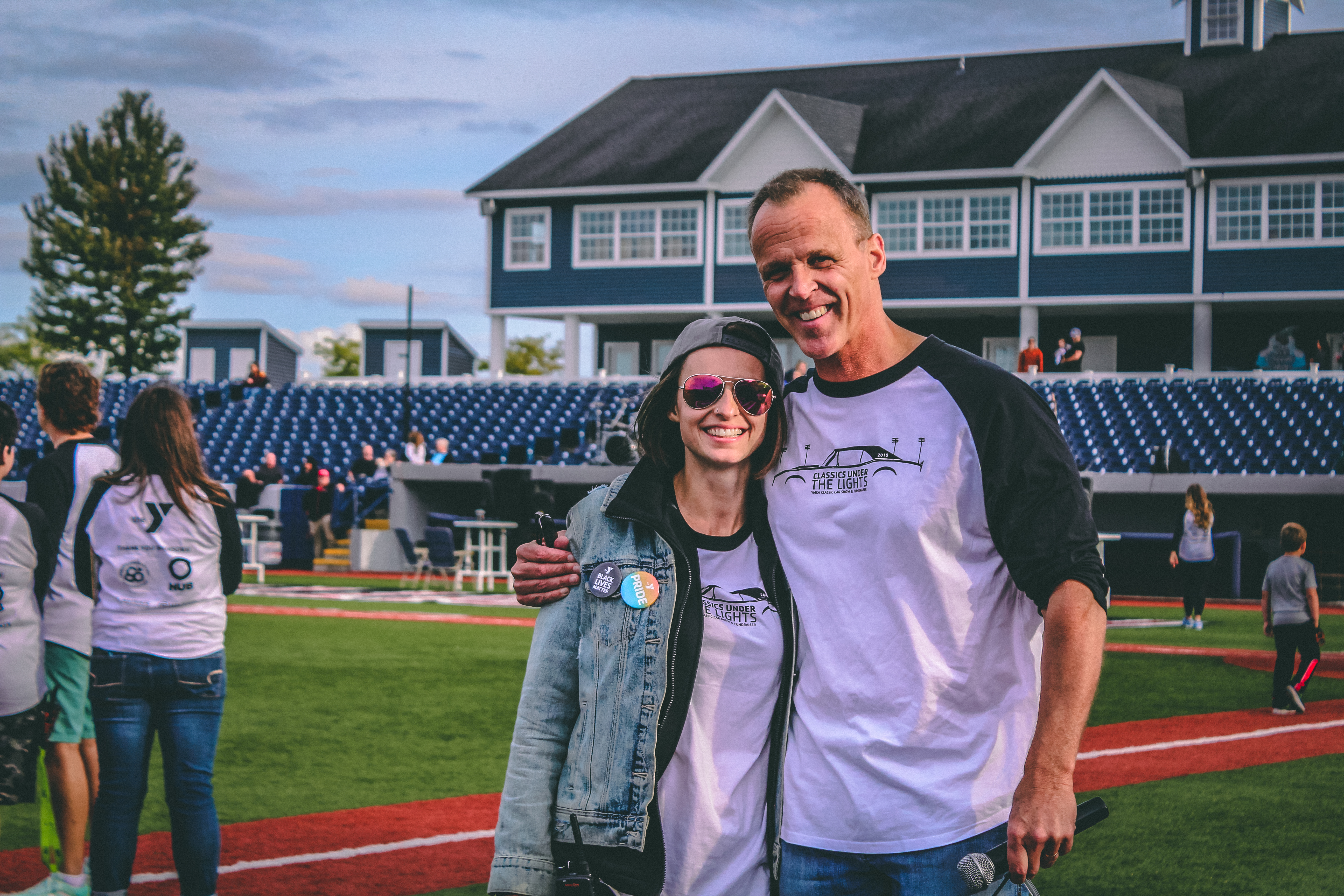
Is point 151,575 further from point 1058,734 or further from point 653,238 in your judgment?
point 653,238

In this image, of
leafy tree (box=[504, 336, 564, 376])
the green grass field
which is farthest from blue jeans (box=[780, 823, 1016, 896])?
leafy tree (box=[504, 336, 564, 376])

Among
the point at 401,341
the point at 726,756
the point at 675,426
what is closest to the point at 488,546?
the point at 675,426

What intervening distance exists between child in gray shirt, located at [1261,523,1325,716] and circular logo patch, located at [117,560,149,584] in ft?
29.9

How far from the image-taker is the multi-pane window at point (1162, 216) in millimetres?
31047

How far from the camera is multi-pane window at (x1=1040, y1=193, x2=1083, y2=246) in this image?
104 feet

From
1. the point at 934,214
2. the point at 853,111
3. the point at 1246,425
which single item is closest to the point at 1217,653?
the point at 1246,425

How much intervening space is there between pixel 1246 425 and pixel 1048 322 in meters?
8.46

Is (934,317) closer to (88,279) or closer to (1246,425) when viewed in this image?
(1246,425)

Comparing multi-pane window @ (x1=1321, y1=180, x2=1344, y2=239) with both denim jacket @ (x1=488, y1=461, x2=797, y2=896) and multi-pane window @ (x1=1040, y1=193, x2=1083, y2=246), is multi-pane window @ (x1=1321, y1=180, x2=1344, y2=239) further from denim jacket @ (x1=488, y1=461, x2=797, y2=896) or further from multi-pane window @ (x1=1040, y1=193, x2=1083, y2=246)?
denim jacket @ (x1=488, y1=461, x2=797, y2=896)

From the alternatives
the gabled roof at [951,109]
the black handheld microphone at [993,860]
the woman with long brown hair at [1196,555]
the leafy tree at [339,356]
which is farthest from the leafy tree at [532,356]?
the black handheld microphone at [993,860]

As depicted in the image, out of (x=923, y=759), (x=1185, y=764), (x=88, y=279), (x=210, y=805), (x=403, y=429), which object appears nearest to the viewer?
(x=923, y=759)

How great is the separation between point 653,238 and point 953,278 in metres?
8.08

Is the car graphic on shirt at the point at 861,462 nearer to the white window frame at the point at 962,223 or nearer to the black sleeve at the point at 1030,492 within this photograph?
the black sleeve at the point at 1030,492

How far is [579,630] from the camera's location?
2.75 meters
